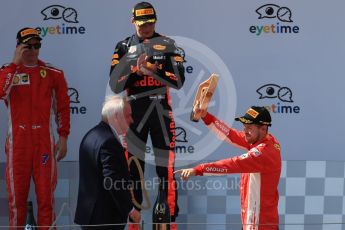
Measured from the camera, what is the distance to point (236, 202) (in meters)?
4.75

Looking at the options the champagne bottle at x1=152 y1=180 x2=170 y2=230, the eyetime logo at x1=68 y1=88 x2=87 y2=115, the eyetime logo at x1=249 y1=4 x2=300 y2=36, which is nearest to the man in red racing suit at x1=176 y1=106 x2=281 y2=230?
the champagne bottle at x1=152 y1=180 x2=170 y2=230

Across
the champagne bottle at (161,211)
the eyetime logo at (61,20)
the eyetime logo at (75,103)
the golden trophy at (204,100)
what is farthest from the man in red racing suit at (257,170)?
the eyetime logo at (61,20)

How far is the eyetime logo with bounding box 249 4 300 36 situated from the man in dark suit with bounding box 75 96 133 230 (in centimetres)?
174

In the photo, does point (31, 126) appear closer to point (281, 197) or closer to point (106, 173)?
point (106, 173)

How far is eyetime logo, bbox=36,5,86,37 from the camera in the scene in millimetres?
4613

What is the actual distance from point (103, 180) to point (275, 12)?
2.08m

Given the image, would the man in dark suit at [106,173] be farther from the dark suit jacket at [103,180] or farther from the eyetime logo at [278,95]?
the eyetime logo at [278,95]

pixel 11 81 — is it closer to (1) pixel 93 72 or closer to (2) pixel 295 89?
(1) pixel 93 72

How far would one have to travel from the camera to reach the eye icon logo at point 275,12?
4598 mm

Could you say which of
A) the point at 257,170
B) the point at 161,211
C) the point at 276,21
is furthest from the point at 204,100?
the point at 276,21

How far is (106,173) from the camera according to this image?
3131 millimetres

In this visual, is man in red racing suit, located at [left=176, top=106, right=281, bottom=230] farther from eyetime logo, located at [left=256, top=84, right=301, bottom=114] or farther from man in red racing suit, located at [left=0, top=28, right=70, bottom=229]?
man in red racing suit, located at [left=0, top=28, right=70, bottom=229]

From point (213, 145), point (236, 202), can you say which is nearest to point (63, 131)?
point (213, 145)

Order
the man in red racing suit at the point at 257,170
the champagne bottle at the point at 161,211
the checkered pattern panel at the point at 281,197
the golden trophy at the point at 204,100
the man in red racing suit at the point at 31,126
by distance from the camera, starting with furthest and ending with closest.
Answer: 1. the checkered pattern panel at the point at 281,197
2. the man in red racing suit at the point at 31,126
3. the champagne bottle at the point at 161,211
4. the golden trophy at the point at 204,100
5. the man in red racing suit at the point at 257,170
